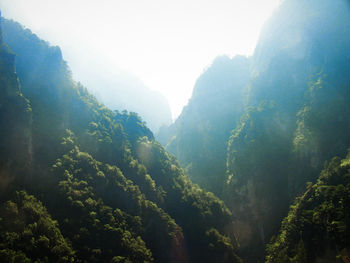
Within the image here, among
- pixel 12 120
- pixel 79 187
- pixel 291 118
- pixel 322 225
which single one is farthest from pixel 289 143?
pixel 12 120

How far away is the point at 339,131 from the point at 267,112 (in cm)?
2761

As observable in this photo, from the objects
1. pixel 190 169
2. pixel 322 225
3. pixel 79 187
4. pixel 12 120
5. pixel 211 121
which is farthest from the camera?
pixel 211 121

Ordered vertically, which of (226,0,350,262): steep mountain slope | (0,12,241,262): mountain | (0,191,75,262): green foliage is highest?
(226,0,350,262): steep mountain slope

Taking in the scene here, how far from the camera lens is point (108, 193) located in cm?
5362

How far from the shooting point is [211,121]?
12250 cm

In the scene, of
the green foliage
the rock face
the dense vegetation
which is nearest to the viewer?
the green foliage

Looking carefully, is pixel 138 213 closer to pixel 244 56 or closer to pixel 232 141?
pixel 232 141

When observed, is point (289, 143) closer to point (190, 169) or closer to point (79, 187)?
point (190, 169)

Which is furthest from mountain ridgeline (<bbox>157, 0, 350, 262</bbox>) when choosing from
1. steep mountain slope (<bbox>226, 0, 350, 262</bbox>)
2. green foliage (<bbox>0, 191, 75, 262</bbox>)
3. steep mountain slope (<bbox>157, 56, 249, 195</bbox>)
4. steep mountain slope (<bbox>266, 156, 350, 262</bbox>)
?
green foliage (<bbox>0, 191, 75, 262</bbox>)

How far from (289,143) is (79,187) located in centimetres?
6827

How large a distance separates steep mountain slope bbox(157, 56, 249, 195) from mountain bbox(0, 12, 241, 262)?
2939 centimetres

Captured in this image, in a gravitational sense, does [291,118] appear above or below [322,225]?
above

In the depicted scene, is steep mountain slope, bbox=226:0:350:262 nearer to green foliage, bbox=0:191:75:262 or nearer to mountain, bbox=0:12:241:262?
mountain, bbox=0:12:241:262

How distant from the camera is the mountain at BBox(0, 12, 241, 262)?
1476 inches
